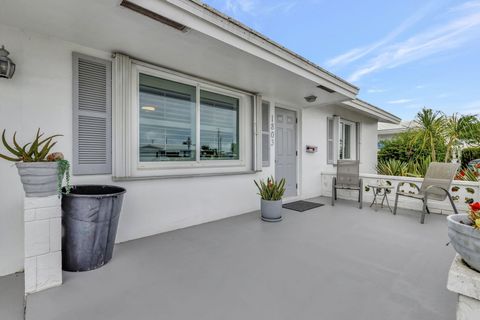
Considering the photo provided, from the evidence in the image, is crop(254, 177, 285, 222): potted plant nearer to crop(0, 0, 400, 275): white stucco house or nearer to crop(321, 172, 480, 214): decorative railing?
crop(0, 0, 400, 275): white stucco house

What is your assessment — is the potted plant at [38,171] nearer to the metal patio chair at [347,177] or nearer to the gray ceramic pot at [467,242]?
the gray ceramic pot at [467,242]

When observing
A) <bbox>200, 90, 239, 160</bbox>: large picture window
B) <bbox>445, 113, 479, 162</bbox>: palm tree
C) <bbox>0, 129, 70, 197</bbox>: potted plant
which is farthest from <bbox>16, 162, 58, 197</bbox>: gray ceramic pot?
<bbox>445, 113, 479, 162</bbox>: palm tree

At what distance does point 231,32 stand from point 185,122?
1708 mm

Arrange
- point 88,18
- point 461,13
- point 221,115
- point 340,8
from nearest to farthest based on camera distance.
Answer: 1. point 88,18
2. point 221,115
3. point 461,13
4. point 340,8

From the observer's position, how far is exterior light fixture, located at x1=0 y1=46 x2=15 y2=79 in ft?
7.29

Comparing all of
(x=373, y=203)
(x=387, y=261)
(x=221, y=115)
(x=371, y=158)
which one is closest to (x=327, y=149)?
(x=373, y=203)

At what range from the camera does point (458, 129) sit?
6.22 metres

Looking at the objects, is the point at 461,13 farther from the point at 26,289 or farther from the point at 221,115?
the point at 26,289

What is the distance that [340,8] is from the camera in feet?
21.5

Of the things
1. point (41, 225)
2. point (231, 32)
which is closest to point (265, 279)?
point (41, 225)

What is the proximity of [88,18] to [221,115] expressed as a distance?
2.54 m

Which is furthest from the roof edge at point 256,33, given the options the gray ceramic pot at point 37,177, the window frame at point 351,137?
the window frame at point 351,137

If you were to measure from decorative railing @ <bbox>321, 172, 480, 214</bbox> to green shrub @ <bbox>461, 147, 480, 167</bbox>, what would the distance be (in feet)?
13.3

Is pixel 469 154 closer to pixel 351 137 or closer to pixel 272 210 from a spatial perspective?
pixel 351 137
